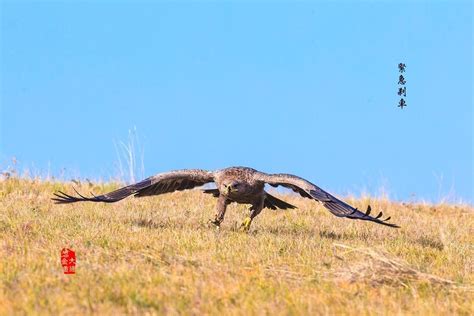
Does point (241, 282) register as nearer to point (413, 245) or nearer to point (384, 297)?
point (384, 297)

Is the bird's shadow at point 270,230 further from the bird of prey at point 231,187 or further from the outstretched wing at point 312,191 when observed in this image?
the outstretched wing at point 312,191

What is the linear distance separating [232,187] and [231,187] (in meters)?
0.02

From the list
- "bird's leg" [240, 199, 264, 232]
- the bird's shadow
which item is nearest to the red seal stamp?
the bird's shadow

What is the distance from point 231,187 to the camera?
36.3 feet

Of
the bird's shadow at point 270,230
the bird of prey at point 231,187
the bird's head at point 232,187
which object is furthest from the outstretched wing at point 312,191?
the bird's shadow at point 270,230

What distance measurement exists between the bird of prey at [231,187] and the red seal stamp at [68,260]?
2.54m

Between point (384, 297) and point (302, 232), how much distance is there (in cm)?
522

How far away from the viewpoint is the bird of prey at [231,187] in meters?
10.9

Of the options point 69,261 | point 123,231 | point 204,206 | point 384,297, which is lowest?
point 384,297

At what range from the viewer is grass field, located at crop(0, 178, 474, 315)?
249 inches

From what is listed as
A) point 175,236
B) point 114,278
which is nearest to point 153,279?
point 114,278

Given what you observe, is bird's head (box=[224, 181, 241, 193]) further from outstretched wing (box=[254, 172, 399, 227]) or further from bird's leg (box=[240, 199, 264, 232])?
bird's leg (box=[240, 199, 264, 232])

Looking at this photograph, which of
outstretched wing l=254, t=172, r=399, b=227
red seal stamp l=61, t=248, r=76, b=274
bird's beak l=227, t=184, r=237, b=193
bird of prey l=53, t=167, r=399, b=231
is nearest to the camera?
red seal stamp l=61, t=248, r=76, b=274

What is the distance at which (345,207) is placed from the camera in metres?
10.5
